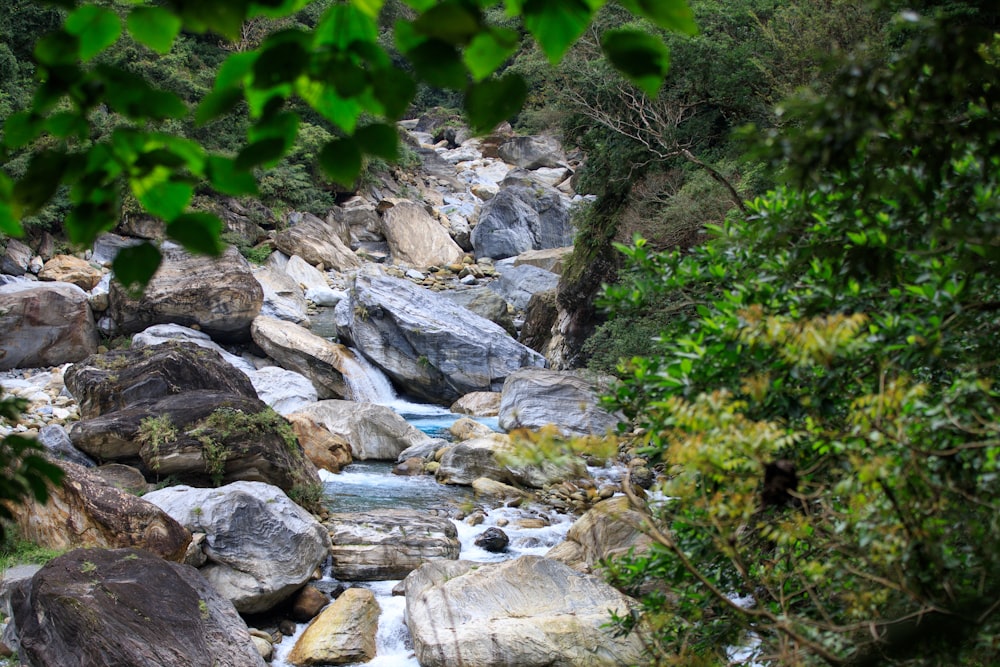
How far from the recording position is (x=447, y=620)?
7102 millimetres

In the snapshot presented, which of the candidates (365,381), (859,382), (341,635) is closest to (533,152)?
(365,381)

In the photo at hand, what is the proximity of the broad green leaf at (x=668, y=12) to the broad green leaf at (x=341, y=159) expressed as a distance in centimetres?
40

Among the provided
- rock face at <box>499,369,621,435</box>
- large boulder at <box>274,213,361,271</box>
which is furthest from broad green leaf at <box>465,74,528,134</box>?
large boulder at <box>274,213,361,271</box>

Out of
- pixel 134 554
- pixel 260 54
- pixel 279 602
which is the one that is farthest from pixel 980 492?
pixel 279 602

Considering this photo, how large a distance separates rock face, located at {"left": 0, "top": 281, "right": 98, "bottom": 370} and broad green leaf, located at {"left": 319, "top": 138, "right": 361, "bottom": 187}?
15.3 meters

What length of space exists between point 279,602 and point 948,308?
23.3 ft

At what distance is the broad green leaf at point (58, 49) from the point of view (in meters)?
1.06

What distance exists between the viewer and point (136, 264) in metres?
1.11

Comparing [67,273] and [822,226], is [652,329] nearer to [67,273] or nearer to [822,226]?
[822,226]

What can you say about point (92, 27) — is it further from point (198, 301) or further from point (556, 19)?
point (198, 301)

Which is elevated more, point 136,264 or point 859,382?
point 136,264

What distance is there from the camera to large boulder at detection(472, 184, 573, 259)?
92.3 ft

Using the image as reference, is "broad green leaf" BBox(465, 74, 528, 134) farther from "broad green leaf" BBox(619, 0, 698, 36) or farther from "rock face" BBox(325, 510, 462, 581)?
"rock face" BBox(325, 510, 462, 581)

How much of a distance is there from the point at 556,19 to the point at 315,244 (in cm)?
2460
